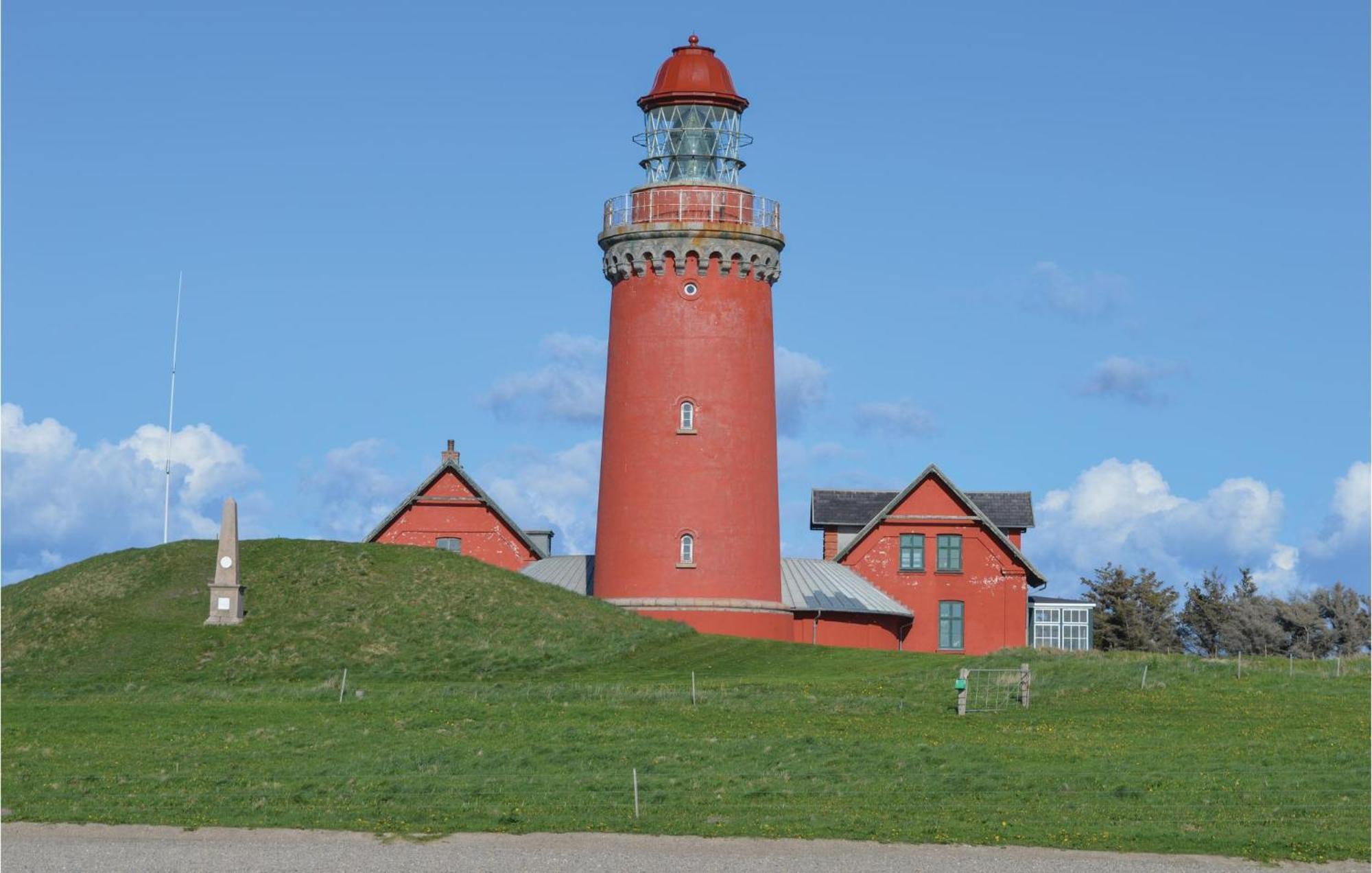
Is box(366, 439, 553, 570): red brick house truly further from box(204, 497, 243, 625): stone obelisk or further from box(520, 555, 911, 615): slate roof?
box(204, 497, 243, 625): stone obelisk

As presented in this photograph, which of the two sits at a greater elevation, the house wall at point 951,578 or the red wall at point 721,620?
the house wall at point 951,578

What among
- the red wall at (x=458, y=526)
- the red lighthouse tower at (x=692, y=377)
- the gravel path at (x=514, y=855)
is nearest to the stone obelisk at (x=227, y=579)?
the red lighthouse tower at (x=692, y=377)

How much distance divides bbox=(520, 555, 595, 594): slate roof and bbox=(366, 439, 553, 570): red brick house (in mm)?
1021

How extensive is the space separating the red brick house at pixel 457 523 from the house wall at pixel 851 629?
1160 cm

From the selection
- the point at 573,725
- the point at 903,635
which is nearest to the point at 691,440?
the point at 903,635

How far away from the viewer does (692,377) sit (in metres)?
56.8

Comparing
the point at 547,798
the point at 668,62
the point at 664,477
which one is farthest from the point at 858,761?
the point at 668,62

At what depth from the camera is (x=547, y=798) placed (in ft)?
104

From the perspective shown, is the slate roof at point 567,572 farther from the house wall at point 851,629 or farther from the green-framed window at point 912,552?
the green-framed window at point 912,552

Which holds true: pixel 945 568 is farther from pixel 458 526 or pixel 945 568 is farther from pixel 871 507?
pixel 458 526

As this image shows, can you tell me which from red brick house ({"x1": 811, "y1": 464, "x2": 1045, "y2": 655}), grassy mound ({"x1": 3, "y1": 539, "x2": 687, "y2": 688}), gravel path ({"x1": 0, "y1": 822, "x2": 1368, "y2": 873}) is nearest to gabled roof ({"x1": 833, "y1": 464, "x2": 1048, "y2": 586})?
red brick house ({"x1": 811, "y1": 464, "x2": 1045, "y2": 655})

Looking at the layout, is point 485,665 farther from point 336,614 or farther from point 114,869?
point 114,869

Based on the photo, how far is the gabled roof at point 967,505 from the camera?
65938 millimetres

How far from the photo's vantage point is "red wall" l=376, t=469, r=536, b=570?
6844cm
